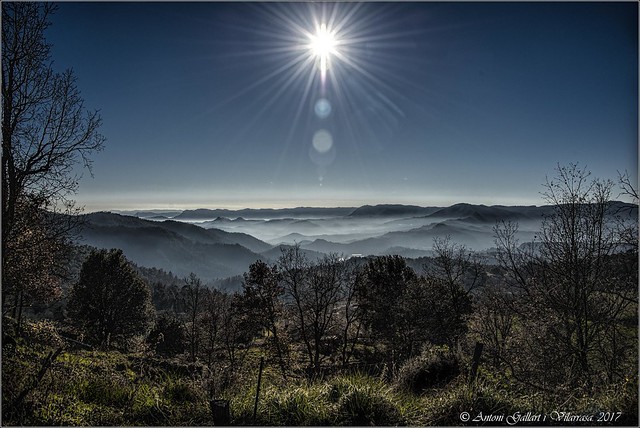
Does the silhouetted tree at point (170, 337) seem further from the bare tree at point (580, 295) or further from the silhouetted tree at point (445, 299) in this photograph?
the bare tree at point (580, 295)

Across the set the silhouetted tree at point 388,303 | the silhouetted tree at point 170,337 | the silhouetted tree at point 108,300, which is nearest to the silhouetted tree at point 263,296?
the silhouetted tree at point 388,303

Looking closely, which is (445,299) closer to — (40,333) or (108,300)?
(40,333)

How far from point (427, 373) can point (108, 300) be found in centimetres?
3071

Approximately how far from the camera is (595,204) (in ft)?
34.2

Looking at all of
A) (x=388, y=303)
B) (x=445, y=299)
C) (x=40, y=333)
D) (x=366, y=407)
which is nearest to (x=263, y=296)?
(x=388, y=303)

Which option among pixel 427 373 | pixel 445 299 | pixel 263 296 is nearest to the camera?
pixel 427 373

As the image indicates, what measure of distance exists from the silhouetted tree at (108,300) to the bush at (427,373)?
27821 millimetres

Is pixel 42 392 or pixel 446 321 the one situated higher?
pixel 42 392

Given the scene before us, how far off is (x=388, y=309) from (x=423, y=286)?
12.6 feet

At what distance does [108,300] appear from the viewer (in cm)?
2931

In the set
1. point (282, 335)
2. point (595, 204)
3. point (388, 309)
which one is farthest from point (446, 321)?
point (595, 204)

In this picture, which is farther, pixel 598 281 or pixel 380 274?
pixel 380 274

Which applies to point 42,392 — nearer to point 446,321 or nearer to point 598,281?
point 598,281

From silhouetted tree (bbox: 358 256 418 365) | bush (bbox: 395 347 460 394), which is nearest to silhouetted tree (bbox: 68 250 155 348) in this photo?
silhouetted tree (bbox: 358 256 418 365)
